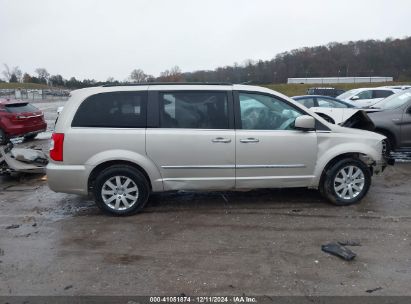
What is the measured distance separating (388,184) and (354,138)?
5.99ft

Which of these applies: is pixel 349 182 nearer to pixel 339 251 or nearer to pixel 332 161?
pixel 332 161

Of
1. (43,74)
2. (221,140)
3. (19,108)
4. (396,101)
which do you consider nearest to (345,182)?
(221,140)

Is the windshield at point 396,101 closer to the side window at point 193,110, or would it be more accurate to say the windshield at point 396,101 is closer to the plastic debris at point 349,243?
the side window at point 193,110

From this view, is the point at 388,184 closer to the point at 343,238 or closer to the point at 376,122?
the point at 376,122

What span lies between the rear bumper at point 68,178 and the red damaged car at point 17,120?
29.1ft

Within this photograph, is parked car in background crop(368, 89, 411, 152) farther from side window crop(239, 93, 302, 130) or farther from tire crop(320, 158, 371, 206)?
side window crop(239, 93, 302, 130)

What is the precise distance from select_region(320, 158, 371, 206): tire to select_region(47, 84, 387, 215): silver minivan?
16mm

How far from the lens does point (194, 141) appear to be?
18.2 feet

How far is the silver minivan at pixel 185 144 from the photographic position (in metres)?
5.51

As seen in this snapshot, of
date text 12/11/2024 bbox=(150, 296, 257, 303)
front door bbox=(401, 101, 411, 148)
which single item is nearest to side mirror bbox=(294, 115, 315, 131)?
date text 12/11/2024 bbox=(150, 296, 257, 303)

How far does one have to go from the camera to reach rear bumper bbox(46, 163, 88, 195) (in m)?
5.51

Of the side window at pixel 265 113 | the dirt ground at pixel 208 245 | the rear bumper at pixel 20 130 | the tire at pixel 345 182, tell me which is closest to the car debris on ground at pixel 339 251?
the dirt ground at pixel 208 245

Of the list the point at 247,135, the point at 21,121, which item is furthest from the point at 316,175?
the point at 21,121

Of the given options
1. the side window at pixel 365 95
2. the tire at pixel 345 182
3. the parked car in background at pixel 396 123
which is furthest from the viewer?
the side window at pixel 365 95
